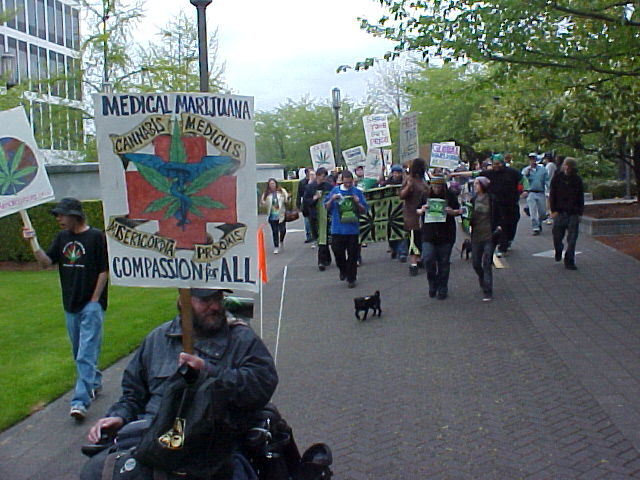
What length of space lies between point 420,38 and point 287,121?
170ft

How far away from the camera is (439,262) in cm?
1258

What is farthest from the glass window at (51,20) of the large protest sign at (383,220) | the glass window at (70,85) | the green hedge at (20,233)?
the large protest sign at (383,220)

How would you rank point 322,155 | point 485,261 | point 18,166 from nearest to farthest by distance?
point 18,166, point 485,261, point 322,155

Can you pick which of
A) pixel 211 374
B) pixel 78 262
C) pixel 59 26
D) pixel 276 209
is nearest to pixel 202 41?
pixel 78 262

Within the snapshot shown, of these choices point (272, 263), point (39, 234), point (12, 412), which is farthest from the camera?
point (39, 234)

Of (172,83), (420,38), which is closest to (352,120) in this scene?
(172,83)

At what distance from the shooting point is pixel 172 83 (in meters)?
29.0

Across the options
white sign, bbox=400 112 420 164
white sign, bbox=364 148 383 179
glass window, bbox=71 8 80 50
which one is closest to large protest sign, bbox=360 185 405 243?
white sign, bbox=400 112 420 164

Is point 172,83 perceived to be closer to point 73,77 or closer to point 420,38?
point 73,77

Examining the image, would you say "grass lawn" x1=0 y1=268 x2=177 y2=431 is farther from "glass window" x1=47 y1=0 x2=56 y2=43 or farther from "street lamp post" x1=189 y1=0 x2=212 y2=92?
"glass window" x1=47 y1=0 x2=56 y2=43

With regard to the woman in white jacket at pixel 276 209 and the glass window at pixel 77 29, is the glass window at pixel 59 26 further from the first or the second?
the woman in white jacket at pixel 276 209

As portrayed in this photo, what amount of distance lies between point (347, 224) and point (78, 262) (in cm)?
723

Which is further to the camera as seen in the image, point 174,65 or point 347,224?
point 174,65

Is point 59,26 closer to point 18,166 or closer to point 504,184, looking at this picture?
point 504,184
